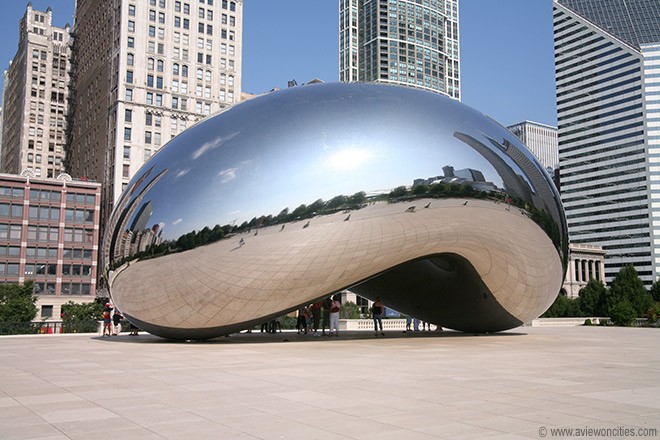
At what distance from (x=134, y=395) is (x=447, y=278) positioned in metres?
13.0

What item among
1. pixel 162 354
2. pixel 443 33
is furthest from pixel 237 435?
pixel 443 33

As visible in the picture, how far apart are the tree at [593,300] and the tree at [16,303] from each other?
6230cm

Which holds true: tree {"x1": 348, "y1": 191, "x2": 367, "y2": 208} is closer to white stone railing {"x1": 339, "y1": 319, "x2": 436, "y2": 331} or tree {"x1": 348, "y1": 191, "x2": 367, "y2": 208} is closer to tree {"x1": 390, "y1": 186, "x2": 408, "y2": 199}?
tree {"x1": 390, "y1": 186, "x2": 408, "y2": 199}

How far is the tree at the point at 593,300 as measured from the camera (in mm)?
80475

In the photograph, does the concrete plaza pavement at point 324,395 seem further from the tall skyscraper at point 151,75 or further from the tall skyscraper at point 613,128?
the tall skyscraper at point 613,128

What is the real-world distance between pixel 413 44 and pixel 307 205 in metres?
179

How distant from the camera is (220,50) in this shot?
337 feet

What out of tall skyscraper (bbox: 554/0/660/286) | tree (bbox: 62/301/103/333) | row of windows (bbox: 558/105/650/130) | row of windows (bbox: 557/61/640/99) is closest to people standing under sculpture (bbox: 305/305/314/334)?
tree (bbox: 62/301/103/333)

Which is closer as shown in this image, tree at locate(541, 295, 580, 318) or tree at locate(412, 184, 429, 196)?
tree at locate(412, 184, 429, 196)

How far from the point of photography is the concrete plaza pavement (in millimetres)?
6168

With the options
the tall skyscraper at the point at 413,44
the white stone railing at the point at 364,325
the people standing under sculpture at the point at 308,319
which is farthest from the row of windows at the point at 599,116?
the people standing under sculpture at the point at 308,319

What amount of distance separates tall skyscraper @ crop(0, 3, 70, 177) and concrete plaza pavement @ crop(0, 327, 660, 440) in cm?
12333

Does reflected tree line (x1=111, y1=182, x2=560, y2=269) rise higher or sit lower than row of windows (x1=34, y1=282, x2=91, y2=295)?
higher

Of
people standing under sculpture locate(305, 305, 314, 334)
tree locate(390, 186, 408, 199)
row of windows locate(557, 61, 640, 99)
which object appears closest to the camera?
tree locate(390, 186, 408, 199)
